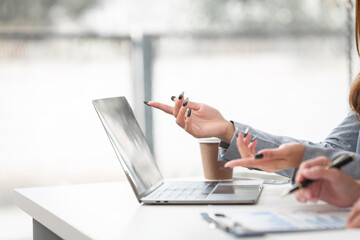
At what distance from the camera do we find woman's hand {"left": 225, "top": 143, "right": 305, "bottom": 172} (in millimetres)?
1215

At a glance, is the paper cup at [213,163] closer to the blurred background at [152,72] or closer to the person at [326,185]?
the person at [326,185]

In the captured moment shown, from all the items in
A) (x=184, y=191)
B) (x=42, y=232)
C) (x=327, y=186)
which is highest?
(x=327, y=186)

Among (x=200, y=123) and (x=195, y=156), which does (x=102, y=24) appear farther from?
(x=200, y=123)

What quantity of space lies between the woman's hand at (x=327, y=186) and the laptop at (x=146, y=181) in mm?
167

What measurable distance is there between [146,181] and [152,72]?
1.69 m

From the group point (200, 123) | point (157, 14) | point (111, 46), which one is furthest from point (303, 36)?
point (200, 123)

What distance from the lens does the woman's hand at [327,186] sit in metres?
1.07

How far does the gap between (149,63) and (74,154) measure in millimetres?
584

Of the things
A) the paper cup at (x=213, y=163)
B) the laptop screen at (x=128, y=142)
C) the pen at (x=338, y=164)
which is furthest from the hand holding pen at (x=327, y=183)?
the paper cup at (x=213, y=163)

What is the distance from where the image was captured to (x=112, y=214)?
125cm

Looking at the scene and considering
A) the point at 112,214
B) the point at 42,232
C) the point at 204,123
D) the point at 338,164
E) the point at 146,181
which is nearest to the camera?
the point at 338,164

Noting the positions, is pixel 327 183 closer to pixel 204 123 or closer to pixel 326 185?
pixel 326 185

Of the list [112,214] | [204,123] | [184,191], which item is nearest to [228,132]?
[204,123]

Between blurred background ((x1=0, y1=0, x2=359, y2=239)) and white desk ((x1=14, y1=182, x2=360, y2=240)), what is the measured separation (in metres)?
1.27
